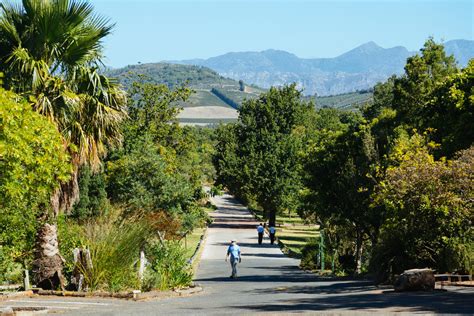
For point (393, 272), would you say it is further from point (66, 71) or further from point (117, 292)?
point (66, 71)

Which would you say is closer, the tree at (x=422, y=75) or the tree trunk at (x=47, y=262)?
the tree trunk at (x=47, y=262)

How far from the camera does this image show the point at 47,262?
2006 centimetres

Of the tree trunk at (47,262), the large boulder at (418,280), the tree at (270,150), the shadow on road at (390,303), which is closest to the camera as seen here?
the shadow on road at (390,303)

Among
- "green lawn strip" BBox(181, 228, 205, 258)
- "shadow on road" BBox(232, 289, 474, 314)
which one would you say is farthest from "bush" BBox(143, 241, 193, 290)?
"green lawn strip" BBox(181, 228, 205, 258)

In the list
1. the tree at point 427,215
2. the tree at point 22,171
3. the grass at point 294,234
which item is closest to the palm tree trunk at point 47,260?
the tree at point 22,171

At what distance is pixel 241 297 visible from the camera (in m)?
20.7

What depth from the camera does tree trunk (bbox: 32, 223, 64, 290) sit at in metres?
20.0

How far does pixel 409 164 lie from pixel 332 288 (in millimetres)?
4541

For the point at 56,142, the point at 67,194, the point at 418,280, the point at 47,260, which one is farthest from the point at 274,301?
the point at 67,194

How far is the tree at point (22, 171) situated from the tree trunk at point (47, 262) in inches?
31.0

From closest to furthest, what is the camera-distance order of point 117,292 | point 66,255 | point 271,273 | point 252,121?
point 117,292 < point 66,255 < point 271,273 < point 252,121

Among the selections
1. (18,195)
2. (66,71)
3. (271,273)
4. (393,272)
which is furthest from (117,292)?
(271,273)

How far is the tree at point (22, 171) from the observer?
17.2 metres

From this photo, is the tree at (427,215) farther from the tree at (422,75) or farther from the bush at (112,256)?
the tree at (422,75)
